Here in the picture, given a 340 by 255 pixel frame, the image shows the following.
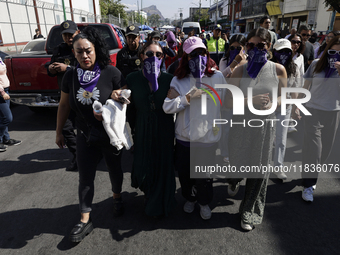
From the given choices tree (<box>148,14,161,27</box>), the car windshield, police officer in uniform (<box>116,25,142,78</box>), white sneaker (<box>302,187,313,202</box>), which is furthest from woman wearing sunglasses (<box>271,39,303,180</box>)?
tree (<box>148,14,161,27</box>)

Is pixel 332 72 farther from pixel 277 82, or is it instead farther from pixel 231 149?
pixel 231 149

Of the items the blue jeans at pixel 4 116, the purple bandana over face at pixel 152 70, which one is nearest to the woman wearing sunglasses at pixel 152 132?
the purple bandana over face at pixel 152 70

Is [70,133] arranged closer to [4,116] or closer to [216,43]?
[4,116]

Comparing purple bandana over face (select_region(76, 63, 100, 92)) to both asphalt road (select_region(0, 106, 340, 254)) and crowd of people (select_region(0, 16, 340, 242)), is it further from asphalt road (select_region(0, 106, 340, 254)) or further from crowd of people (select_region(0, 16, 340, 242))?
asphalt road (select_region(0, 106, 340, 254))

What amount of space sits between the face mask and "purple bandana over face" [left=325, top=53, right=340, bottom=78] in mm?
1576

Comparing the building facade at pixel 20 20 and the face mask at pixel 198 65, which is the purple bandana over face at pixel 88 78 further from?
the building facade at pixel 20 20

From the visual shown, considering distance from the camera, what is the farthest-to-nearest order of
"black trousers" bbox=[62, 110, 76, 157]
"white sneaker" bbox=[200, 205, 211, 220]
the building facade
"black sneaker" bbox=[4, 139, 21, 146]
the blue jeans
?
1. the building facade
2. "black sneaker" bbox=[4, 139, 21, 146]
3. the blue jeans
4. "black trousers" bbox=[62, 110, 76, 157]
5. "white sneaker" bbox=[200, 205, 211, 220]

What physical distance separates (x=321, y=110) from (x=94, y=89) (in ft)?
8.57

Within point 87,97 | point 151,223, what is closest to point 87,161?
point 87,97

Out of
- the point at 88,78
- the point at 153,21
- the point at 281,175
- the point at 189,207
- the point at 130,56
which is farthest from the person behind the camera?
the point at 153,21

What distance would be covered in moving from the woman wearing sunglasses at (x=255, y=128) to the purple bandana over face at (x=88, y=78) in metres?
1.35

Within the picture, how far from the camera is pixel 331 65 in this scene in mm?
3006

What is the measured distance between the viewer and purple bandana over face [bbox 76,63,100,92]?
243 centimetres

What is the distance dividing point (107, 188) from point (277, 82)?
251 cm
